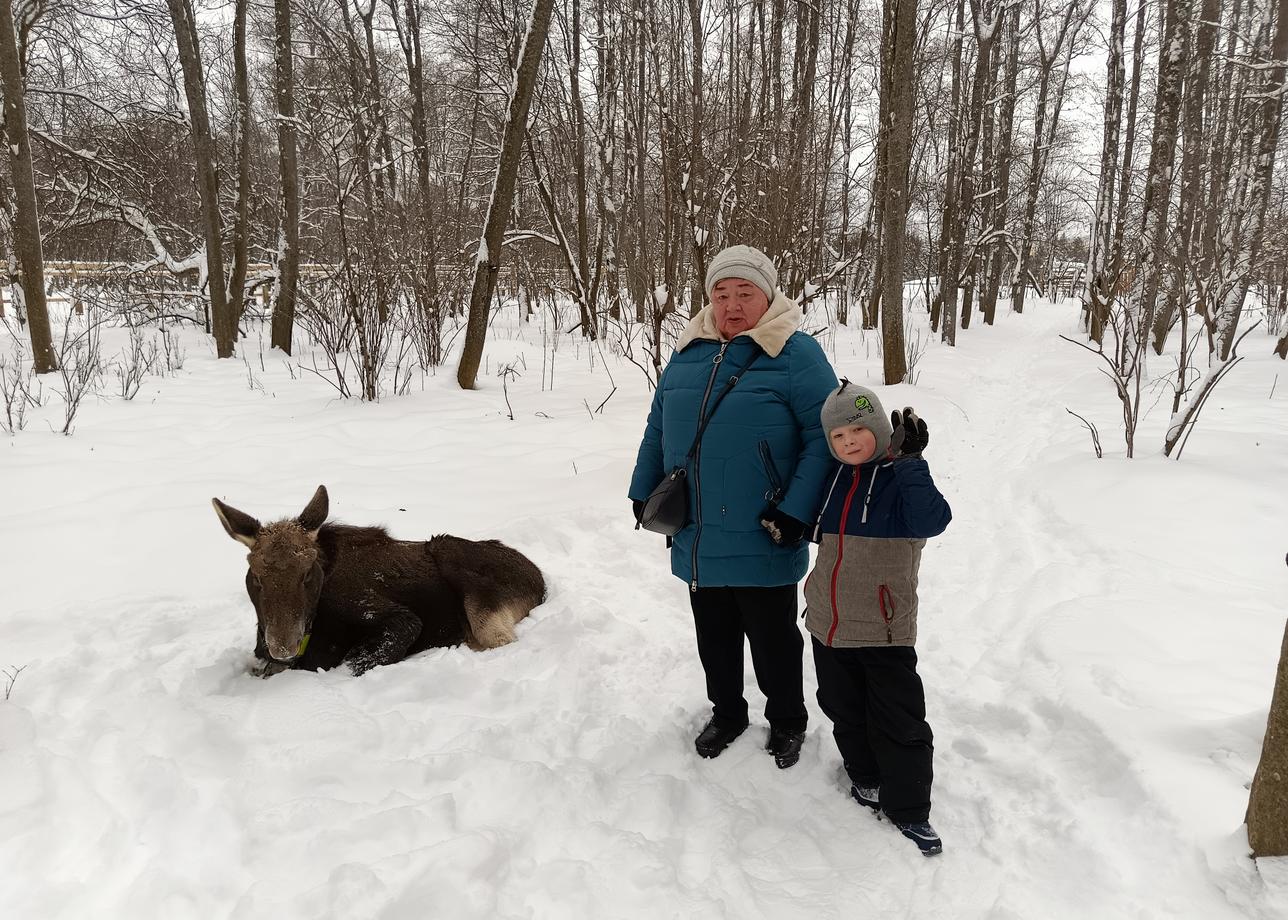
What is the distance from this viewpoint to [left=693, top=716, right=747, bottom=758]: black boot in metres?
2.71

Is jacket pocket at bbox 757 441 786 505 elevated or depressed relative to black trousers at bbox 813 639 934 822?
elevated

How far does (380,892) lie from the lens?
6.23 ft

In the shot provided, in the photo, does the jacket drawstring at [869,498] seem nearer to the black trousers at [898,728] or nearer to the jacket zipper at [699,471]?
the black trousers at [898,728]

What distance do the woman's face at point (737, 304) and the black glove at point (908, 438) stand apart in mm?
708

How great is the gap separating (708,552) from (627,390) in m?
7.03

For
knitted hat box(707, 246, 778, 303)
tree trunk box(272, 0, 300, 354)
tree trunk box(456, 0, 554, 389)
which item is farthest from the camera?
tree trunk box(272, 0, 300, 354)

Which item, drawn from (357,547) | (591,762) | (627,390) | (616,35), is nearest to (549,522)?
(357,547)

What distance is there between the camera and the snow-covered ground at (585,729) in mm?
1980

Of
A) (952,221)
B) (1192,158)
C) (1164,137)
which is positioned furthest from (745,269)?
(952,221)

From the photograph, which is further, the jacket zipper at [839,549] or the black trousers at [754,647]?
the black trousers at [754,647]

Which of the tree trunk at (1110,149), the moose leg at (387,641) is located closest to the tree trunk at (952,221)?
the tree trunk at (1110,149)

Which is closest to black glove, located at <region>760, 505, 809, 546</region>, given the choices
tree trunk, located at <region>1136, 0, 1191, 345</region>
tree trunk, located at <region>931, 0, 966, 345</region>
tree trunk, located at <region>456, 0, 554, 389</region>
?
tree trunk, located at <region>456, 0, 554, 389</region>

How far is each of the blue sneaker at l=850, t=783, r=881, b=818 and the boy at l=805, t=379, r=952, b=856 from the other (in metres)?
0.03

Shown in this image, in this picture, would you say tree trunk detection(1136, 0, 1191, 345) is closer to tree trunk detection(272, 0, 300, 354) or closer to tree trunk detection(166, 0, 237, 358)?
tree trunk detection(272, 0, 300, 354)
